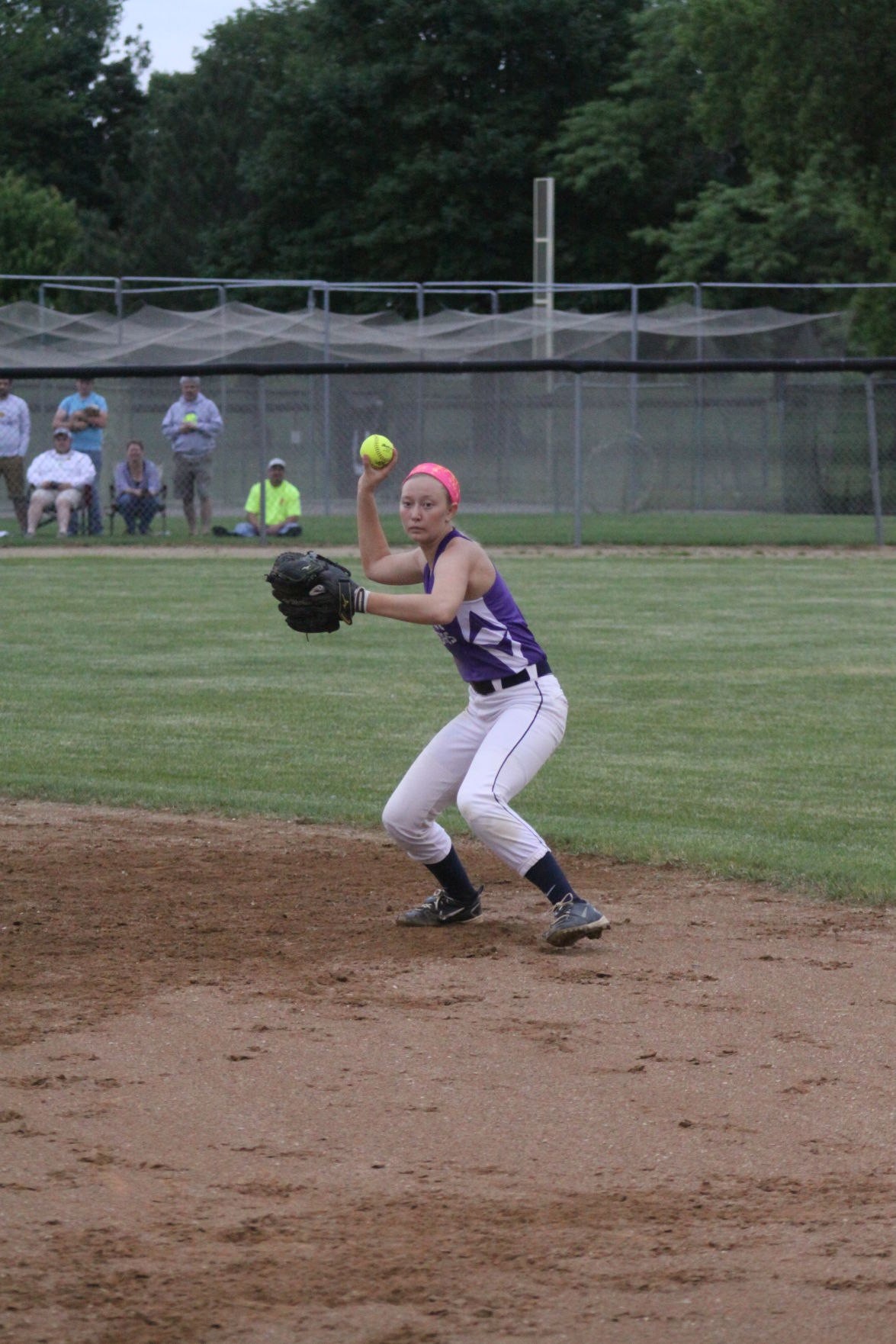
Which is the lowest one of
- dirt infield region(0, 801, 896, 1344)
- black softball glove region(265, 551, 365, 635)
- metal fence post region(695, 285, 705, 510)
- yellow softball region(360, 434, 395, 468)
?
dirt infield region(0, 801, 896, 1344)

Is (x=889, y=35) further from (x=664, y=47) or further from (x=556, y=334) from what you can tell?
(x=664, y=47)

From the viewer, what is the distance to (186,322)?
2595 cm

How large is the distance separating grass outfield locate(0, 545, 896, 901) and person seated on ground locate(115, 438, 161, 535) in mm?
3911

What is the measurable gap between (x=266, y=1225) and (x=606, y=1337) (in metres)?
0.81

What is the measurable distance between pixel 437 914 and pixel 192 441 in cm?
1532

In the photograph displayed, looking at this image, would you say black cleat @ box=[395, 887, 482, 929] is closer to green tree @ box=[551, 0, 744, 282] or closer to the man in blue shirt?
the man in blue shirt

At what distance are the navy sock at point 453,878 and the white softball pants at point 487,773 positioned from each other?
0.03 meters

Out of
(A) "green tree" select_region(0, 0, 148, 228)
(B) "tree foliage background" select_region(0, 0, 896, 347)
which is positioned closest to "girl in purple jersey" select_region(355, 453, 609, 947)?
(B) "tree foliage background" select_region(0, 0, 896, 347)

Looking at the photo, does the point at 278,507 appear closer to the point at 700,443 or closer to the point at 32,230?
the point at 700,443

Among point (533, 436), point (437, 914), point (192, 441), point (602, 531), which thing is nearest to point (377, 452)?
point (437, 914)

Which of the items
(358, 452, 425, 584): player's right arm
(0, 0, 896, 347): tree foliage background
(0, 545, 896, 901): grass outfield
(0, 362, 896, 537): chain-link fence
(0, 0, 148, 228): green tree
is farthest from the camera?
(0, 0, 148, 228): green tree

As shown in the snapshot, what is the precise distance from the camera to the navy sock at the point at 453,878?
6.02 metres

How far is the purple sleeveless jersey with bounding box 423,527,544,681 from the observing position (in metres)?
5.73

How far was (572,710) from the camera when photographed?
34.3ft
